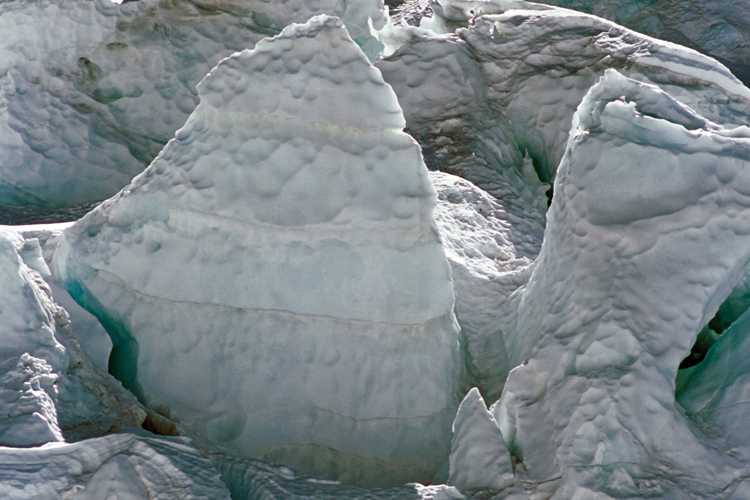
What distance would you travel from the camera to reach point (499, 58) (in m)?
2.20

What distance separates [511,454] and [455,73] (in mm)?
1393

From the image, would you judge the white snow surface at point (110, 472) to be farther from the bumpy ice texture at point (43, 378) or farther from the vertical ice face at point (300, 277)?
the vertical ice face at point (300, 277)

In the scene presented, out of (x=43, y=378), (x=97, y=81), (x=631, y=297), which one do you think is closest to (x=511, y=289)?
(x=631, y=297)

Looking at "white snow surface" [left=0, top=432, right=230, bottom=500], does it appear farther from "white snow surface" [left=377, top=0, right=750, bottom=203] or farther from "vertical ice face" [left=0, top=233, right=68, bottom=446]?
"white snow surface" [left=377, top=0, right=750, bottom=203]

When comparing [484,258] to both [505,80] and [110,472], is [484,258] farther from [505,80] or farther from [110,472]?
[110,472]

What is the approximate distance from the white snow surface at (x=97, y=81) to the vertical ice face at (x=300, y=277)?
75 centimetres

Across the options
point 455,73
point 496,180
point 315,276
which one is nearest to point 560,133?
point 496,180

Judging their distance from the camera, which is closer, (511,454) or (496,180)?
(511,454)

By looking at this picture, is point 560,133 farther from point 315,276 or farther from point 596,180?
point 315,276

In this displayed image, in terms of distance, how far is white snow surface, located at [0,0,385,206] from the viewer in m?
1.98

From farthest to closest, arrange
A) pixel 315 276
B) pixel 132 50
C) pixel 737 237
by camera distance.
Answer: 1. pixel 132 50
2. pixel 315 276
3. pixel 737 237

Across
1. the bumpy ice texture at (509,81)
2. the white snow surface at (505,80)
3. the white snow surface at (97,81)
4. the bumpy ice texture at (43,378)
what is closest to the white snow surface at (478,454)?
the bumpy ice texture at (43,378)

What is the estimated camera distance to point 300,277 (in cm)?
131

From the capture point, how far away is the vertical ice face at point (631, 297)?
103cm
